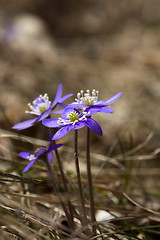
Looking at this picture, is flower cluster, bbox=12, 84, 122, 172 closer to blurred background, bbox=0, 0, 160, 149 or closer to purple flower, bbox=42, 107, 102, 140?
purple flower, bbox=42, 107, 102, 140

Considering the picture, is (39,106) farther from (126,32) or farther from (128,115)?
(126,32)

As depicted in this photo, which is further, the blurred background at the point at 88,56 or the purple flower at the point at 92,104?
the blurred background at the point at 88,56

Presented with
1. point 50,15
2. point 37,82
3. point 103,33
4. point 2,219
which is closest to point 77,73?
point 37,82

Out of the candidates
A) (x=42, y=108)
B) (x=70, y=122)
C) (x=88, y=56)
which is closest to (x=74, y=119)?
(x=70, y=122)

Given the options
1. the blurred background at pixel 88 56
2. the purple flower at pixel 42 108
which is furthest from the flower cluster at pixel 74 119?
the blurred background at pixel 88 56

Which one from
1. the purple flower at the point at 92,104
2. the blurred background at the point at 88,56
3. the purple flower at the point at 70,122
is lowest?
the purple flower at the point at 70,122

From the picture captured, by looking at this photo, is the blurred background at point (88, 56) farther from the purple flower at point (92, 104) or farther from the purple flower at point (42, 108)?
the purple flower at point (92, 104)

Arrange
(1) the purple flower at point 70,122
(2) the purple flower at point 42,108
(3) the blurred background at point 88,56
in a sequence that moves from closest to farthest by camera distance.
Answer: (1) the purple flower at point 70,122
(2) the purple flower at point 42,108
(3) the blurred background at point 88,56
